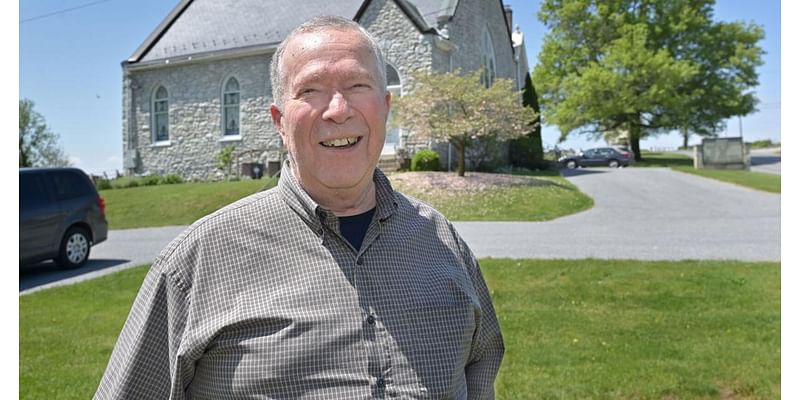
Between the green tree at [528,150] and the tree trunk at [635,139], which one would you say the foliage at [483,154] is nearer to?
the green tree at [528,150]

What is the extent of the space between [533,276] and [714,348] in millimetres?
2471

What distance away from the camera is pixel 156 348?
1.43 metres

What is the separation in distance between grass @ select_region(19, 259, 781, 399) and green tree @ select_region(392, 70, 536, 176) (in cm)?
929

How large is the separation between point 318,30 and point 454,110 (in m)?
15.3

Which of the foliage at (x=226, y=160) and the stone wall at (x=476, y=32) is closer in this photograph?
the stone wall at (x=476, y=32)

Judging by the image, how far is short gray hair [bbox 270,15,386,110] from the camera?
57.4 inches

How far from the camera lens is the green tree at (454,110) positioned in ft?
53.4

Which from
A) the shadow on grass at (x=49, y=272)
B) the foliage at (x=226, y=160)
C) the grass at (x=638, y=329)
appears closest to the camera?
the grass at (x=638, y=329)

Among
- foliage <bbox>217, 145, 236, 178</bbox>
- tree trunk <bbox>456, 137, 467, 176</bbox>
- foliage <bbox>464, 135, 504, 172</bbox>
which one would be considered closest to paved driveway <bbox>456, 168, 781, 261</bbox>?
foliage <bbox>464, 135, 504, 172</bbox>

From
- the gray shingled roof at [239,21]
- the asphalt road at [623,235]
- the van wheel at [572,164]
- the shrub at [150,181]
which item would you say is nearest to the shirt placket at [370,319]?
the asphalt road at [623,235]

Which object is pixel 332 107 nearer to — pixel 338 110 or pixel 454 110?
pixel 338 110

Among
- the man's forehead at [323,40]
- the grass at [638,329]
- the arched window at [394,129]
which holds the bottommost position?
the grass at [638,329]

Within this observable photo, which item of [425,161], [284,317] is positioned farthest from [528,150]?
[284,317]

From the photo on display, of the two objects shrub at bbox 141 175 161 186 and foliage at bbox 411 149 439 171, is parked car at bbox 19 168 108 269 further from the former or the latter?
shrub at bbox 141 175 161 186
